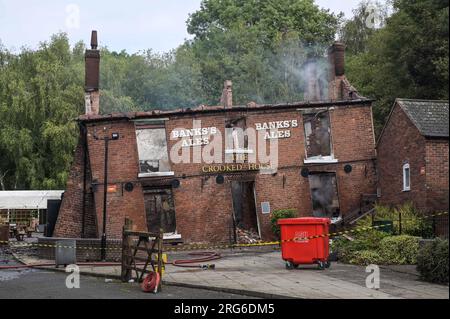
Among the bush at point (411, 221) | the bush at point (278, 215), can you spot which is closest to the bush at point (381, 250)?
the bush at point (411, 221)

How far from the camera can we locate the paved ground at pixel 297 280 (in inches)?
487

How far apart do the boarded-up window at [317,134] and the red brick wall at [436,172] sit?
22.1 feet

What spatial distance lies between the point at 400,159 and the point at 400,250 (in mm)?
6225

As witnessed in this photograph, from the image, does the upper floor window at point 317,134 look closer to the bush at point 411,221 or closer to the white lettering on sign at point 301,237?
the bush at point 411,221

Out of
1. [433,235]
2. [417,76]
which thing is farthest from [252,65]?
[433,235]

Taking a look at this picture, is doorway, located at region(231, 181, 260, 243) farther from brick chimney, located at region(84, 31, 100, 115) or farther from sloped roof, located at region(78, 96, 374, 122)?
brick chimney, located at region(84, 31, 100, 115)

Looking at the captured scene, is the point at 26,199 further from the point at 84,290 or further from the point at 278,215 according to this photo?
the point at 84,290

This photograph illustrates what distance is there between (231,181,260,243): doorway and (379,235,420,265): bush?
392 inches

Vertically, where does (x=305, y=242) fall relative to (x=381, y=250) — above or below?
above

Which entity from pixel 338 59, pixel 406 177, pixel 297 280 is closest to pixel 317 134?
pixel 338 59

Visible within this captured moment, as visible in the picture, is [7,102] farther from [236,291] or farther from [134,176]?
[236,291]

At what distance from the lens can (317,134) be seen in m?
27.4

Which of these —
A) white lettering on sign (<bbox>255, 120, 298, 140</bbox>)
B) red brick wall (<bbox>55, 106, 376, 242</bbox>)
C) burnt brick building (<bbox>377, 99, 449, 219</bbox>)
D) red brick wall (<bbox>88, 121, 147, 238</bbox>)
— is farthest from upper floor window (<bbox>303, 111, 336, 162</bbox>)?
red brick wall (<bbox>88, 121, 147, 238</bbox>)
